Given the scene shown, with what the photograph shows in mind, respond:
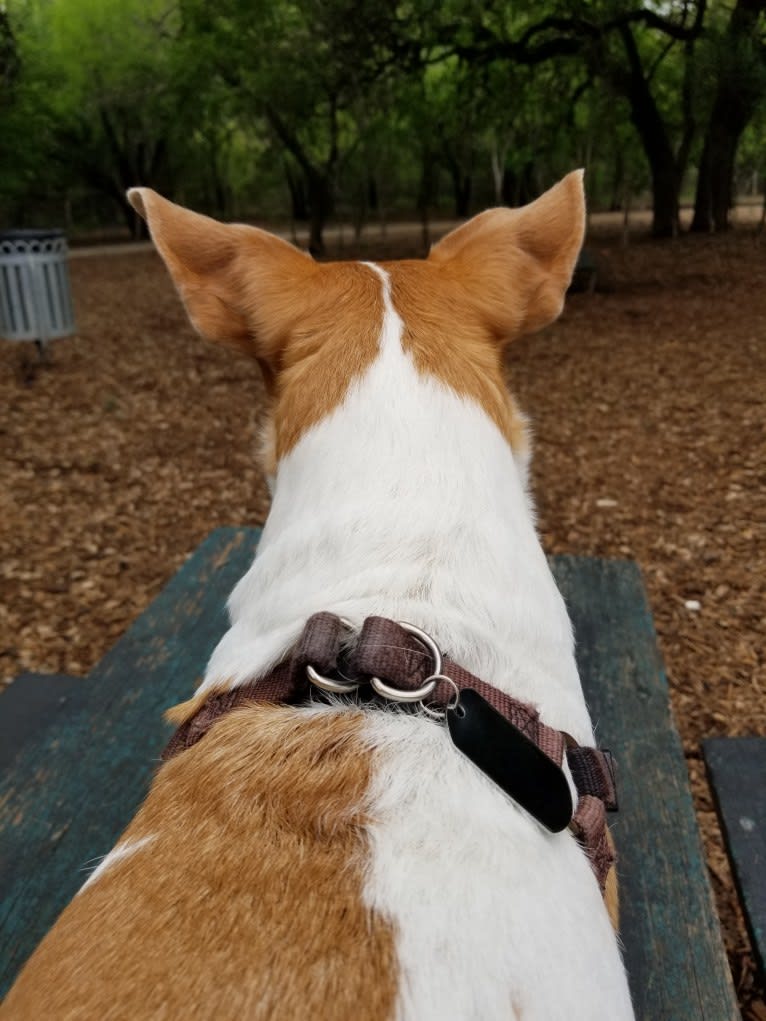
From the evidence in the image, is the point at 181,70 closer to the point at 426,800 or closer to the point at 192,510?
the point at 192,510

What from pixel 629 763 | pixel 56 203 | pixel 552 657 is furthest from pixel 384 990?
pixel 56 203

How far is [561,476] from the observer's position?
21.7 feet

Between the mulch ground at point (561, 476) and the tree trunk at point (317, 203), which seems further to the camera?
the tree trunk at point (317, 203)

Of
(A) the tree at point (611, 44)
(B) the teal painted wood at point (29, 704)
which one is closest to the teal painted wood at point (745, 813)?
(B) the teal painted wood at point (29, 704)

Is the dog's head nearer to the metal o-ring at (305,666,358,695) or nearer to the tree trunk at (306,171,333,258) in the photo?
the metal o-ring at (305,666,358,695)

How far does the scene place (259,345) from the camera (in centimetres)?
187

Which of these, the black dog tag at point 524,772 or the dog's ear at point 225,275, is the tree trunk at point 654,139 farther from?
the black dog tag at point 524,772

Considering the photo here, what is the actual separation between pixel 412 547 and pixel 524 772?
416 mm

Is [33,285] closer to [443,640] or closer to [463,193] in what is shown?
[443,640]

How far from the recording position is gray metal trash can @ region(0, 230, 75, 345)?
8.62 meters

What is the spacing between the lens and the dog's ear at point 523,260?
6.30 ft

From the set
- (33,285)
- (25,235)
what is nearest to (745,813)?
(33,285)

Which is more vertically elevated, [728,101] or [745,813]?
[728,101]

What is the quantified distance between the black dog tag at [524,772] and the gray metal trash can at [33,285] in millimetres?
8722
